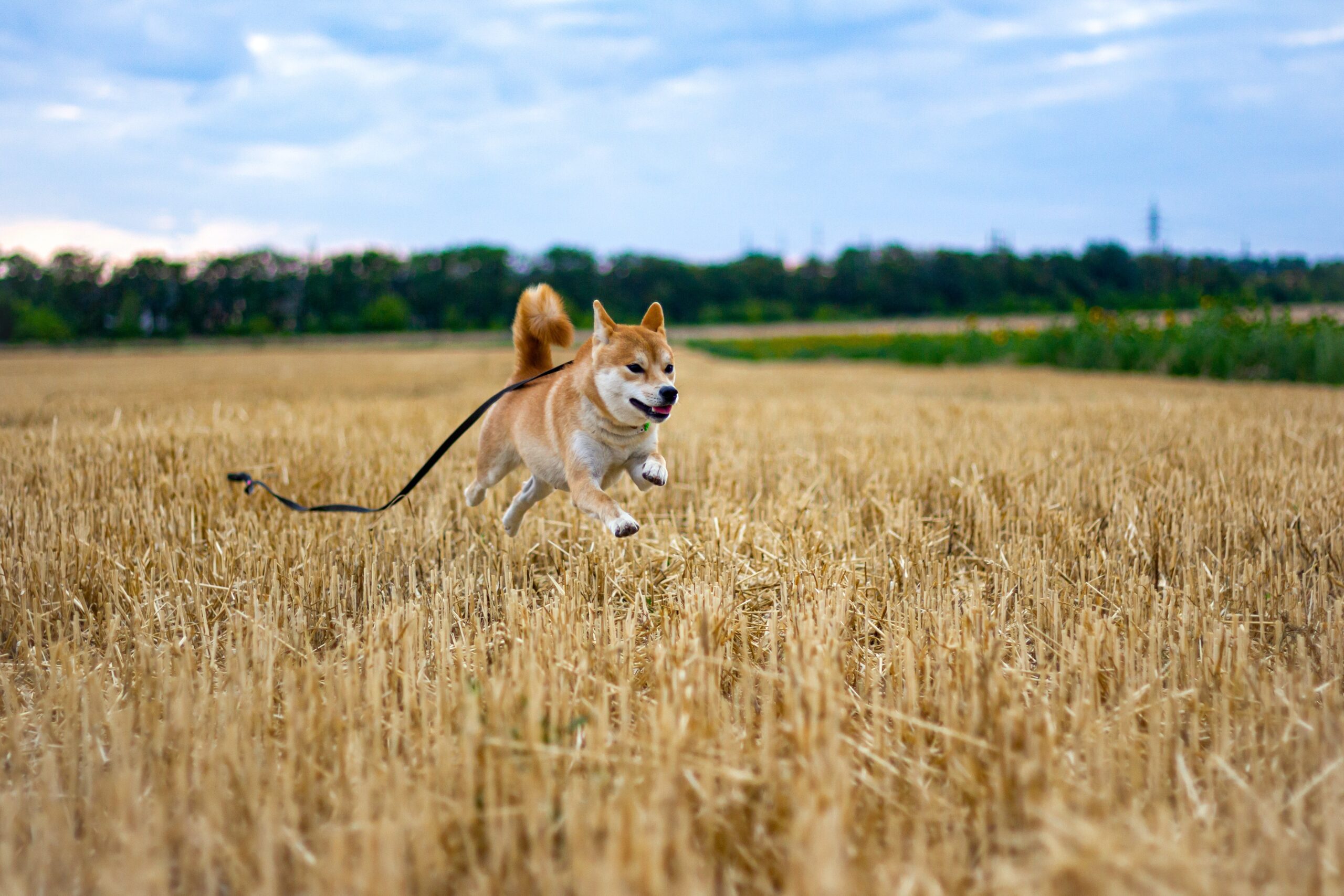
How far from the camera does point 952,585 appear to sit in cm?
340

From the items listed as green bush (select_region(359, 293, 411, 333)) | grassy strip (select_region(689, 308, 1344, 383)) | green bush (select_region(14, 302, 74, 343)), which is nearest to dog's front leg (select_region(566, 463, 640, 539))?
grassy strip (select_region(689, 308, 1344, 383))

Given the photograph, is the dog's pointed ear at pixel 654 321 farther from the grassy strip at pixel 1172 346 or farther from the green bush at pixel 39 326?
the green bush at pixel 39 326

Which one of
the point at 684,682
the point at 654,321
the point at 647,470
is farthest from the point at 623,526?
→ the point at 654,321

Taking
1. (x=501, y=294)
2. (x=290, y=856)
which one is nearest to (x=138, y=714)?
(x=290, y=856)

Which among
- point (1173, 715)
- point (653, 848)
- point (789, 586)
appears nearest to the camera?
point (653, 848)

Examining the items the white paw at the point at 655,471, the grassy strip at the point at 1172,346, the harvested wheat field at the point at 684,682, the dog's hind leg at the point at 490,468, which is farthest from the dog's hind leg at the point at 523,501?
the grassy strip at the point at 1172,346

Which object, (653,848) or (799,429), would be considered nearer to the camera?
(653,848)

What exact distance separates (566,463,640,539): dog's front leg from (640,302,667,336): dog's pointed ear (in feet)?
1.69

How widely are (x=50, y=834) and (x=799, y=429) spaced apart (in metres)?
7.18

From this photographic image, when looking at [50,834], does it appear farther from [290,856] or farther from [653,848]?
[653,848]

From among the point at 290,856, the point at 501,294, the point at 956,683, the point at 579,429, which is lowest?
the point at 290,856

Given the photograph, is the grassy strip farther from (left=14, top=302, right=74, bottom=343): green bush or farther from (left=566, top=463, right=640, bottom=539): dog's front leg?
(left=14, top=302, right=74, bottom=343): green bush

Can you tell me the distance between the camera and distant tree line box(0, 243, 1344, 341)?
71250mm

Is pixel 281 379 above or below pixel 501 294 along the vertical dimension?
below
